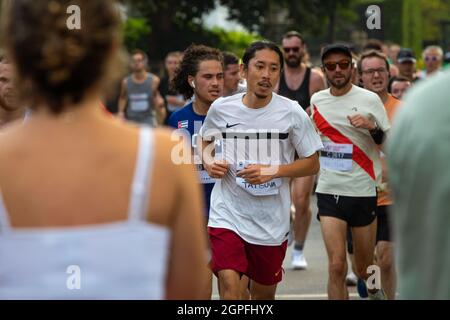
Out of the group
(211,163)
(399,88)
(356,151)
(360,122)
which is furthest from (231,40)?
(211,163)

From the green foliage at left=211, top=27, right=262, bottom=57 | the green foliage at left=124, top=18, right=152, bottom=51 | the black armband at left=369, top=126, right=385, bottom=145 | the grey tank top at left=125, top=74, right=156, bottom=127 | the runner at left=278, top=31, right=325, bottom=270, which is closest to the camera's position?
the black armband at left=369, top=126, right=385, bottom=145

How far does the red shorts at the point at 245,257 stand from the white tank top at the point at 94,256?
181 inches

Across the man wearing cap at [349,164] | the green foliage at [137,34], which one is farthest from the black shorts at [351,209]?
the green foliage at [137,34]

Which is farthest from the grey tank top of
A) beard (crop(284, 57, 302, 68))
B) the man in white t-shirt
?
the man in white t-shirt

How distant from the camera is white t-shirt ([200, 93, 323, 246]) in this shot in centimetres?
756

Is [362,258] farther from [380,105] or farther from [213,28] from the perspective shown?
[213,28]

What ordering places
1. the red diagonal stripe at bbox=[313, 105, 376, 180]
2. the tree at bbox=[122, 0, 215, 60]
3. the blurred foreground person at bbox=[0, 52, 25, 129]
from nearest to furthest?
the blurred foreground person at bbox=[0, 52, 25, 129], the red diagonal stripe at bbox=[313, 105, 376, 180], the tree at bbox=[122, 0, 215, 60]

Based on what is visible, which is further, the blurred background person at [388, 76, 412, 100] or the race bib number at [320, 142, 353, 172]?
the blurred background person at [388, 76, 412, 100]

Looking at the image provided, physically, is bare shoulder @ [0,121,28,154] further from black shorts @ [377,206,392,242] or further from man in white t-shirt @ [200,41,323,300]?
black shorts @ [377,206,392,242]

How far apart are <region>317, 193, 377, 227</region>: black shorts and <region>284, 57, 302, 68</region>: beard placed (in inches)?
163

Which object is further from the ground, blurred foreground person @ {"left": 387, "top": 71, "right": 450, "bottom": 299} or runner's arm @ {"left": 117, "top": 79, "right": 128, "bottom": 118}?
blurred foreground person @ {"left": 387, "top": 71, "right": 450, "bottom": 299}

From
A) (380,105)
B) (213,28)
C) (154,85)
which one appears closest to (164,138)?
(380,105)

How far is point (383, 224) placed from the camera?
30.0 feet

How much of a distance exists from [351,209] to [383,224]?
2.12 feet
